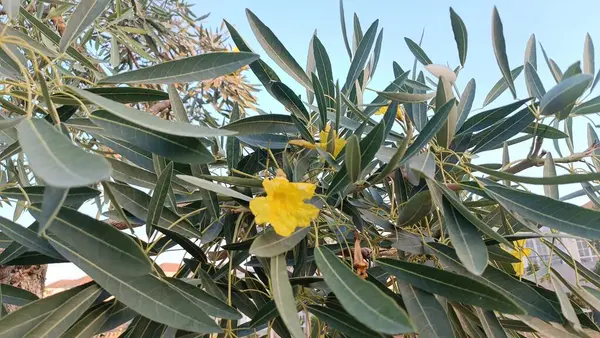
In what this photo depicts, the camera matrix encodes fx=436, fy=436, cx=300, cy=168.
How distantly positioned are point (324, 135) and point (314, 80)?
8 cm

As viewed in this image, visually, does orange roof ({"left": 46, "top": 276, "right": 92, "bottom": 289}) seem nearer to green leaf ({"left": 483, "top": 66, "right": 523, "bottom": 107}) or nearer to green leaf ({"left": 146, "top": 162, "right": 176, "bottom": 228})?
green leaf ({"left": 146, "top": 162, "right": 176, "bottom": 228})

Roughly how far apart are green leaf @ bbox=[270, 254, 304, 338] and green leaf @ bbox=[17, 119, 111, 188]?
0.68ft

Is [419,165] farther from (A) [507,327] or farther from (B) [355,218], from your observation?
(A) [507,327]

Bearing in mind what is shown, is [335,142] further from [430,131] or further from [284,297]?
[284,297]

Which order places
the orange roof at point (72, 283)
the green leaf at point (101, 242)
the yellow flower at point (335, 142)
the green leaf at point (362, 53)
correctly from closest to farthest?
the green leaf at point (101, 242), the yellow flower at point (335, 142), the green leaf at point (362, 53), the orange roof at point (72, 283)

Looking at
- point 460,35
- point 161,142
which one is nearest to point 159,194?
point 161,142

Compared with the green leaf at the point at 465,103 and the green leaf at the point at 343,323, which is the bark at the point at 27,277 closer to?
the green leaf at the point at 343,323

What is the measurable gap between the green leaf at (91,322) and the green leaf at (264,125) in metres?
0.27

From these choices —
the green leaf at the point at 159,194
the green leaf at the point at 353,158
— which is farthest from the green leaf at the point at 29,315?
the green leaf at the point at 353,158

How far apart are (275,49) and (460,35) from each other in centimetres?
29

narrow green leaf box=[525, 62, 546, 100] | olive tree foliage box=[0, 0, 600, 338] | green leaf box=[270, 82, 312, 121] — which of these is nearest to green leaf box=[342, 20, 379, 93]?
olive tree foliage box=[0, 0, 600, 338]

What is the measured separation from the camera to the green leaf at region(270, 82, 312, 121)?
24.5 inches

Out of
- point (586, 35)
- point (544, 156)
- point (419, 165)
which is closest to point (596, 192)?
point (544, 156)

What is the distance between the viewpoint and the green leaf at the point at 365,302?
327 mm
